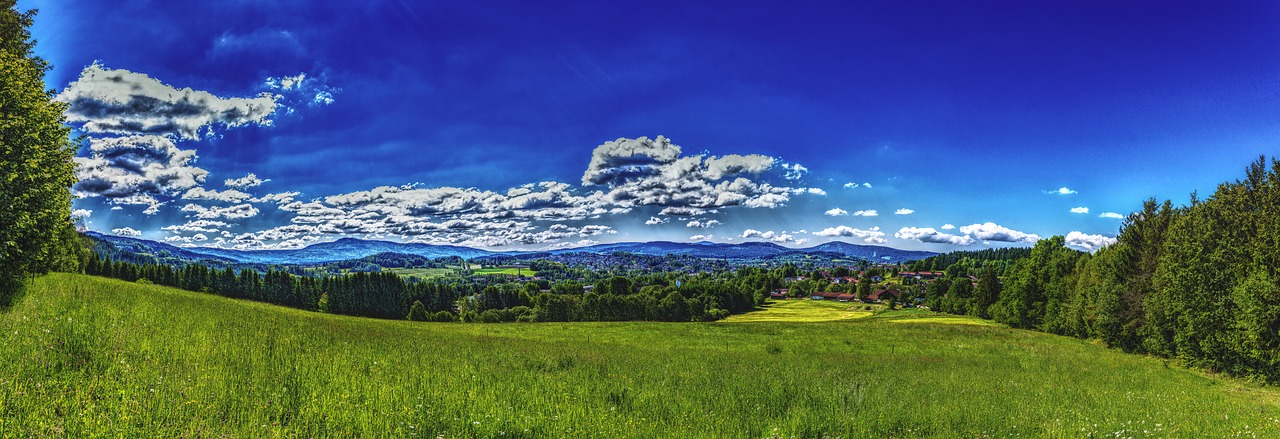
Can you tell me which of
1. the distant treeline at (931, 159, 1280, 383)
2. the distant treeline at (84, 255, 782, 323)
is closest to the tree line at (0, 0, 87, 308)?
the distant treeline at (931, 159, 1280, 383)

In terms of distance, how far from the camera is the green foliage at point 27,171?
527 inches

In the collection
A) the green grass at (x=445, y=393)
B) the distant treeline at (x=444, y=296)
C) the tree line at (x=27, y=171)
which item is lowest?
the distant treeline at (x=444, y=296)

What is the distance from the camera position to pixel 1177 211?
32.8 meters

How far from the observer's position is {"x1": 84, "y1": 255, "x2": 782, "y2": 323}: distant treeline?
87.6 meters

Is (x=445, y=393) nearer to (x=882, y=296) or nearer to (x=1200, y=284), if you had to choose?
(x=1200, y=284)

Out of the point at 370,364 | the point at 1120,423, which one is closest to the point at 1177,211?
the point at 1120,423

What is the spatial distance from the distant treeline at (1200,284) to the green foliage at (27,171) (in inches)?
1710

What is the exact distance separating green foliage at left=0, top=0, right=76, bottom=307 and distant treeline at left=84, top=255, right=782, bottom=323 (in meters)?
71.6

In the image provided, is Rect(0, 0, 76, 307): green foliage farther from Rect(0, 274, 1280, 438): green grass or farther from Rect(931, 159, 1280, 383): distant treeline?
Rect(931, 159, 1280, 383): distant treeline

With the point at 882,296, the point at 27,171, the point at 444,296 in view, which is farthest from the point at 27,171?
the point at 882,296

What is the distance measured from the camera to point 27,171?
1427cm

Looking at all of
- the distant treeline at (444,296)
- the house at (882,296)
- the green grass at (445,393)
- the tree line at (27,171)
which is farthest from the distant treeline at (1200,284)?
the house at (882,296)

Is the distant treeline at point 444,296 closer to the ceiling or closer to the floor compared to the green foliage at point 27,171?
closer to the floor

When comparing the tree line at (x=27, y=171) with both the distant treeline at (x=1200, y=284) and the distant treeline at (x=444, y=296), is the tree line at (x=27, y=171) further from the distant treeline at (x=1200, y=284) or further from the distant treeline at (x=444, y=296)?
the distant treeline at (x=444, y=296)
